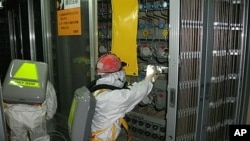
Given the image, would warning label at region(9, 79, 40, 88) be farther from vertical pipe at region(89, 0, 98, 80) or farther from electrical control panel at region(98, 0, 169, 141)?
electrical control panel at region(98, 0, 169, 141)

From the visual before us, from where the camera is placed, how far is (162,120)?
8.73ft

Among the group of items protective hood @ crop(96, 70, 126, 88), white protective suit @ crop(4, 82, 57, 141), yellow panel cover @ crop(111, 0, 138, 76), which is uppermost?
yellow panel cover @ crop(111, 0, 138, 76)

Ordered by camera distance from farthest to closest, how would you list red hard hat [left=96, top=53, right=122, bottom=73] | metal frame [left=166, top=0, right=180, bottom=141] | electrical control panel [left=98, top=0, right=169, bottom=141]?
electrical control panel [left=98, top=0, right=169, bottom=141] → red hard hat [left=96, top=53, right=122, bottom=73] → metal frame [left=166, top=0, right=180, bottom=141]

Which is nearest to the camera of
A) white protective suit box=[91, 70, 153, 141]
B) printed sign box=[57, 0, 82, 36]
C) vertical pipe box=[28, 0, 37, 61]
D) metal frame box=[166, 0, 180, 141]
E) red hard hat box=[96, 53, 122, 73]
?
metal frame box=[166, 0, 180, 141]

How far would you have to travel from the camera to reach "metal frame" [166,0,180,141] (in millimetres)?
1688

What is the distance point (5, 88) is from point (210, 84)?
6.38ft

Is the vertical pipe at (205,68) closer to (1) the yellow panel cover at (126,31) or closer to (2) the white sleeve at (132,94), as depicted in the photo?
(2) the white sleeve at (132,94)

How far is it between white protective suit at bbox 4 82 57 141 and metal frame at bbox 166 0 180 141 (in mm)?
1495

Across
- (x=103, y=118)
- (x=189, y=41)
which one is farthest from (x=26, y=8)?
(x=189, y=41)

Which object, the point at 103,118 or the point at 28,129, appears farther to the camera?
the point at 28,129

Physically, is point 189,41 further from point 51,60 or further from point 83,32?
point 51,60

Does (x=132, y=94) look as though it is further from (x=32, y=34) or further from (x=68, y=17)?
(x=32, y=34)

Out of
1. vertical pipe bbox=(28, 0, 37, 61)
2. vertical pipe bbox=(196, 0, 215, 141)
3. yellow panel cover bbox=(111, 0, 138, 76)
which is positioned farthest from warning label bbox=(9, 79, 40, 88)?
vertical pipe bbox=(28, 0, 37, 61)

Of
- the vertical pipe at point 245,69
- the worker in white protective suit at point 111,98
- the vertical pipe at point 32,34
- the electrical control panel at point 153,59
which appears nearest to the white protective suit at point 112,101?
the worker in white protective suit at point 111,98
